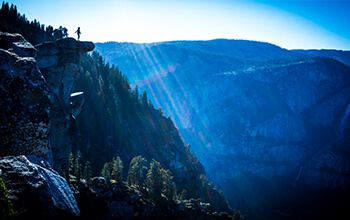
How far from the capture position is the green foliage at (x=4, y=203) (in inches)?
301

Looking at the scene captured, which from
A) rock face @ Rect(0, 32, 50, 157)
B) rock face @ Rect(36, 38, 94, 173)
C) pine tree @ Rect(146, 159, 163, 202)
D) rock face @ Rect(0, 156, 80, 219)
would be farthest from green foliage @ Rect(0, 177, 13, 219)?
pine tree @ Rect(146, 159, 163, 202)

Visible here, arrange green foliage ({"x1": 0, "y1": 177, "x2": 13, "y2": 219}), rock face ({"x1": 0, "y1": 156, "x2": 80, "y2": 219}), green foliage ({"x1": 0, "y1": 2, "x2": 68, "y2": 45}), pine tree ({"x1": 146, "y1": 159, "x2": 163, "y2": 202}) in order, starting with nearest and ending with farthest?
green foliage ({"x1": 0, "y1": 177, "x2": 13, "y2": 219}) → rock face ({"x1": 0, "y1": 156, "x2": 80, "y2": 219}) → pine tree ({"x1": 146, "y1": 159, "x2": 163, "y2": 202}) → green foliage ({"x1": 0, "y1": 2, "x2": 68, "y2": 45})

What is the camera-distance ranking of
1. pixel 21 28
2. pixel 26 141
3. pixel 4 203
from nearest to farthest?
pixel 4 203 < pixel 26 141 < pixel 21 28

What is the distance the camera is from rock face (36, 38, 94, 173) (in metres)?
35.2

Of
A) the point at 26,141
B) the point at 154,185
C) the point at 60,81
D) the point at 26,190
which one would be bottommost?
the point at 154,185

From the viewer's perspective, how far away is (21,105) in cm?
1198

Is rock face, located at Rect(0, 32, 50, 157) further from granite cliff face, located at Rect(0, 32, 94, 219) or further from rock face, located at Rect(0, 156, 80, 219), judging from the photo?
rock face, located at Rect(0, 156, 80, 219)

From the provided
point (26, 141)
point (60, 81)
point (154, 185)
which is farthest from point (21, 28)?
point (26, 141)

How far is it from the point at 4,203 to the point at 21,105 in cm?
635

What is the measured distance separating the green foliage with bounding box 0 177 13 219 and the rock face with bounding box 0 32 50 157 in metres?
3.46

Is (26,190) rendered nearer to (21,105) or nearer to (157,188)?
(21,105)

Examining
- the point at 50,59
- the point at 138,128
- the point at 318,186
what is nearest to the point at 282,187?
the point at 318,186

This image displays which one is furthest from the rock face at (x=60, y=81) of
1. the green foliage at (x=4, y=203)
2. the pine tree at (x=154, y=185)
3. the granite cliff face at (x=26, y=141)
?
the green foliage at (x=4, y=203)

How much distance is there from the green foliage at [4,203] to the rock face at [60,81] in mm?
29271
